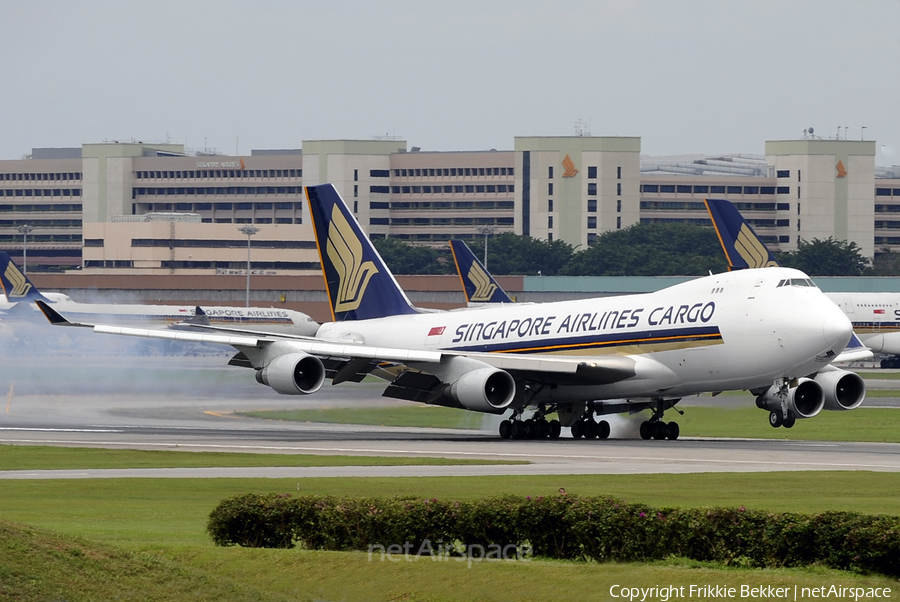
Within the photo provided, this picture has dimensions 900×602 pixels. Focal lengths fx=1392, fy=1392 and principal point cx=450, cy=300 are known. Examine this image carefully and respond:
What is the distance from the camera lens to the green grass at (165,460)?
38.8 metres

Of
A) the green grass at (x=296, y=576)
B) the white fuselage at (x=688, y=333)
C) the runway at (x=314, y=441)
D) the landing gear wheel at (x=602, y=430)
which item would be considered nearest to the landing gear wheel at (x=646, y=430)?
the runway at (x=314, y=441)

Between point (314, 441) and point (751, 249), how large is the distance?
27709mm

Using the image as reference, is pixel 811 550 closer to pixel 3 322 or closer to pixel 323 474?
pixel 323 474

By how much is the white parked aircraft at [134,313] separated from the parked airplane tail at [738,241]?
202ft

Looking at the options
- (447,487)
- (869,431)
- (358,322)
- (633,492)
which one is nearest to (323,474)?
(447,487)

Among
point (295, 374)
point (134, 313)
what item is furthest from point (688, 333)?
point (134, 313)

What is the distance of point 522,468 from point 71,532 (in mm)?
16860

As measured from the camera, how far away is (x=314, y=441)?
161 feet

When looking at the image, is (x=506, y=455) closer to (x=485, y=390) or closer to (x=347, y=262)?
(x=485, y=390)

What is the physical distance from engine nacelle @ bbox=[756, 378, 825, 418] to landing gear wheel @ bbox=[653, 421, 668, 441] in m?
3.76

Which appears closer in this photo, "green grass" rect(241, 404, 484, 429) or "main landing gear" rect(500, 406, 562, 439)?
"main landing gear" rect(500, 406, 562, 439)

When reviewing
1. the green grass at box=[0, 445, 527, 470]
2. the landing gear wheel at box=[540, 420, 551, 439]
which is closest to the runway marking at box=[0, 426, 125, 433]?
the green grass at box=[0, 445, 527, 470]

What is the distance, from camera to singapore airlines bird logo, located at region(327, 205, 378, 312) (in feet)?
192

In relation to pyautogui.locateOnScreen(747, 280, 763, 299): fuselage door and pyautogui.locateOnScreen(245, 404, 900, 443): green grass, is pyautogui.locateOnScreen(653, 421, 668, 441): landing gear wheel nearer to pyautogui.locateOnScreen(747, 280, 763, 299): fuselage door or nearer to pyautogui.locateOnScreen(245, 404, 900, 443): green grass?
pyautogui.locateOnScreen(245, 404, 900, 443): green grass
